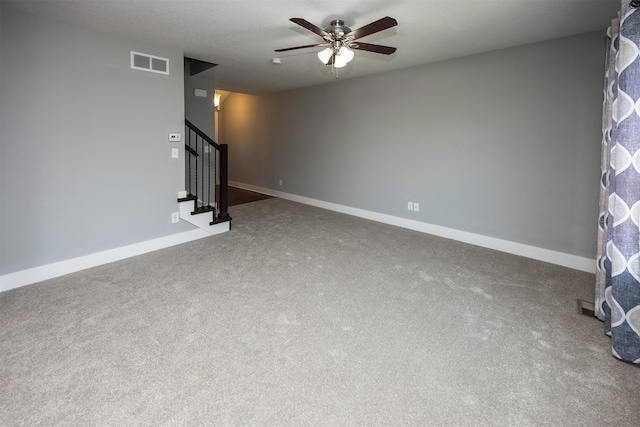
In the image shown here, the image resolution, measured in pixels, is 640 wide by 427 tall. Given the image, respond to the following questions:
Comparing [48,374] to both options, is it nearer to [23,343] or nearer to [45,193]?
[23,343]

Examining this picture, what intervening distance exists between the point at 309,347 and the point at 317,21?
2.94 metres

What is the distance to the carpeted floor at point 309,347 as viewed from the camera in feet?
5.33

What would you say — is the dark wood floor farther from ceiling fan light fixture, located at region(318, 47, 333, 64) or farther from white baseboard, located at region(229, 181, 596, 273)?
ceiling fan light fixture, located at region(318, 47, 333, 64)

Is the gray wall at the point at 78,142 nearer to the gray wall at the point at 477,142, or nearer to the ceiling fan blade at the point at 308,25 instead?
the ceiling fan blade at the point at 308,25

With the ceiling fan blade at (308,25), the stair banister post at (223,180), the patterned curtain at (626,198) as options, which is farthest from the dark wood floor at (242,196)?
the patterned curtain at (626,198)

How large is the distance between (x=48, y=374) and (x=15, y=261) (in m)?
1.84

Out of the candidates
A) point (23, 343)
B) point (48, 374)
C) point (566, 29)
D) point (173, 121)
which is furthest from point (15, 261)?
point (566, 29)

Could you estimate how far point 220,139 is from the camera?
9.33 metres

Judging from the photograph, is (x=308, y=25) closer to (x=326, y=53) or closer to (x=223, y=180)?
(x=326, y=53)

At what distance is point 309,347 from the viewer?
213cm

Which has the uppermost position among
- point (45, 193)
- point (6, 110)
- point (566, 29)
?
point (566, 29)

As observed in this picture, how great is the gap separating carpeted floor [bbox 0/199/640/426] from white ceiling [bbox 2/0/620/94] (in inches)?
A: 98.7

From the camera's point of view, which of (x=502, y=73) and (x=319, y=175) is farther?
(x=319, y=175)

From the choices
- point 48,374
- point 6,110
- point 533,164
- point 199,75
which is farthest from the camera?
point 199,75
